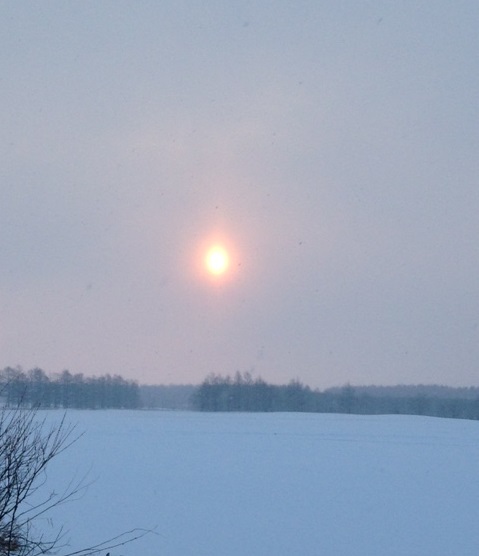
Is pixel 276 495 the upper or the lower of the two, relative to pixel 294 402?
lower

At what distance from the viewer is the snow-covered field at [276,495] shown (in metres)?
10.6

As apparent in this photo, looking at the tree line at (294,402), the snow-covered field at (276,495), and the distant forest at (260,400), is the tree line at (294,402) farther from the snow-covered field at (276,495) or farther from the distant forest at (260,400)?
the snow-covered field at (276,495)

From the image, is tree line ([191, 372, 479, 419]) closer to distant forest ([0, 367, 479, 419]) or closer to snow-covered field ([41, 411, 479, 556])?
distant forest ([0, 367, 479, 419])

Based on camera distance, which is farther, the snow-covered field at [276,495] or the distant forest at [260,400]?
the distant forest at [260,400]

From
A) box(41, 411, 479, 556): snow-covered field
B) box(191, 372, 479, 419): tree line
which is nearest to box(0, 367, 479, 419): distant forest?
box(191, 372, 479, 419): tree line

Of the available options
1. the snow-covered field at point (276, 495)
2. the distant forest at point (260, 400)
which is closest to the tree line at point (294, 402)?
the distant forest at point (260, 400)

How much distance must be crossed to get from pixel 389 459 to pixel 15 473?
16.2 meters

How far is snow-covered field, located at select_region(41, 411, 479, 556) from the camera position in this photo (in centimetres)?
1058

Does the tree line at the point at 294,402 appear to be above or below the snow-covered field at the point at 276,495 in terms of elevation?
above

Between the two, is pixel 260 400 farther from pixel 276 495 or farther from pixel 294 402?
pixel 276 495

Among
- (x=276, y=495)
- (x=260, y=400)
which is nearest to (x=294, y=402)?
(x=260, y=400)

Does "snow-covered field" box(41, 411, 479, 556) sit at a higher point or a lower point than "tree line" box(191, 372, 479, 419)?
lower

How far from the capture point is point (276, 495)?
1412 centimetres

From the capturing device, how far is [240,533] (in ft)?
36.4
